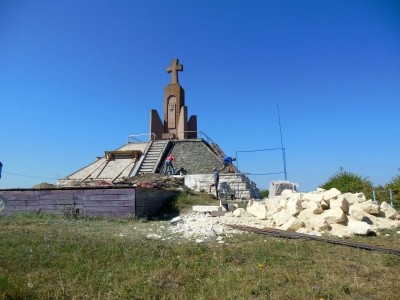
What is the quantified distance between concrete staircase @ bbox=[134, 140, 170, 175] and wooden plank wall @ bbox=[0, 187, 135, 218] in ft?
26.3

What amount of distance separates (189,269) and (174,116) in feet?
80.7

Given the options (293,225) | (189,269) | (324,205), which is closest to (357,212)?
(324,205)

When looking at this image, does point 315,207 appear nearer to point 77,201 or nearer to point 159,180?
point 77,201

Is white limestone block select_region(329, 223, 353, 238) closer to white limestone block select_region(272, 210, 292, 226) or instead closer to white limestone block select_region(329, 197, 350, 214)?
white limestone block select_region(329, 197, 350, 214)

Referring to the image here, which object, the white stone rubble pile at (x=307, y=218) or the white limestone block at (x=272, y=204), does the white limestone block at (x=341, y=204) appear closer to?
the white stone rubble pile at (x=307, y=218)

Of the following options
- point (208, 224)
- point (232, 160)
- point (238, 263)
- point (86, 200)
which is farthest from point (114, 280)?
point (232, 160)

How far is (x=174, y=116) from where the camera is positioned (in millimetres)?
29812

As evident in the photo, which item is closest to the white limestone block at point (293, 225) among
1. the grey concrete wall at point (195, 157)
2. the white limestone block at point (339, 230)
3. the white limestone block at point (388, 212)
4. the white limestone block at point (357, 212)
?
the white limestone block at point (339, 230)

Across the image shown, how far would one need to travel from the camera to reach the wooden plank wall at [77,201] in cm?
1332

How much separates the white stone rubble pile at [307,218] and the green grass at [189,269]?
4.45 ft

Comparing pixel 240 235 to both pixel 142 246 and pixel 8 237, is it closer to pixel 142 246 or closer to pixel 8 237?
pixel 142 246

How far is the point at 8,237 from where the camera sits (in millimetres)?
8609

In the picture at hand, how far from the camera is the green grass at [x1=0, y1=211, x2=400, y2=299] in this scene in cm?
475

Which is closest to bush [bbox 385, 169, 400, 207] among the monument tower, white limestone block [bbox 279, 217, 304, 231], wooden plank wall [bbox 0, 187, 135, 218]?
white limestone block [bbox 279, 217, 304, 231]
